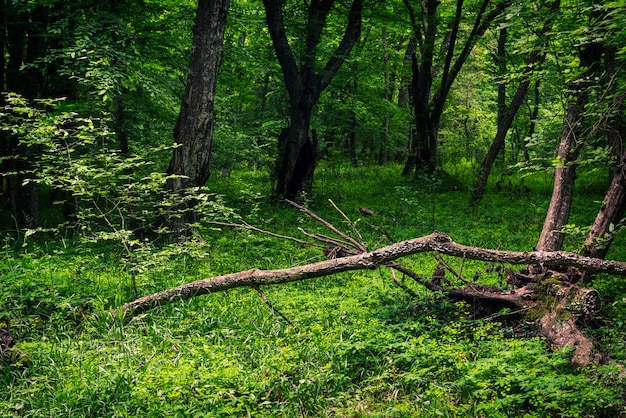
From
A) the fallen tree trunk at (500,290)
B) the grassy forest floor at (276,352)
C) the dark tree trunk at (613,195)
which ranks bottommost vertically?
the grassy forest floor at (276,352)

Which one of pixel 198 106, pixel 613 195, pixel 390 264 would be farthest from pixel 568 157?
pixel 198 106

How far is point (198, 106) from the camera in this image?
8.61 metres

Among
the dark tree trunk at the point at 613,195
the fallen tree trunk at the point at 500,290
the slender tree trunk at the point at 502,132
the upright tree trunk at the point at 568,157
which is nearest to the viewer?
the fallen tree trunk at the point at 500,290

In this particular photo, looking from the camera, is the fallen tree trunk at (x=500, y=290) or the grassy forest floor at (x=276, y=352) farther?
the fallen tree trunk at (x=500, y=290)

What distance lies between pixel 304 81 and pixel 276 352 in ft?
34.5

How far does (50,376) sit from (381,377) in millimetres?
2755

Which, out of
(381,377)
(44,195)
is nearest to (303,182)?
(44,195)

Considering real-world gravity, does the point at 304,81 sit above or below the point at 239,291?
above

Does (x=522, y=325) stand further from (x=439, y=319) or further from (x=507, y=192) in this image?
(x=507, y=192)

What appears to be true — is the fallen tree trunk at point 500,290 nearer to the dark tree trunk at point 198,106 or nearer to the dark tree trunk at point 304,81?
the dark tree trunk at point 198,106

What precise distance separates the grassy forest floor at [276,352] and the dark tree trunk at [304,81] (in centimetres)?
665

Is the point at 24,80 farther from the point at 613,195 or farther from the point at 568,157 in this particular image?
the point at 613,195

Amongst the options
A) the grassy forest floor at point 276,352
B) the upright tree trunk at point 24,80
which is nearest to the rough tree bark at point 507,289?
the grassy forest floor at point 276,352

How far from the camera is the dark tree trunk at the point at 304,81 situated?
13.7 m
